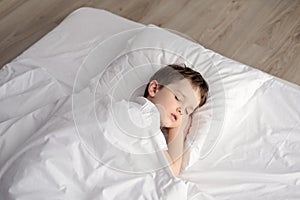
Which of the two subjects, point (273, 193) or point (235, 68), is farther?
point (235, 68)

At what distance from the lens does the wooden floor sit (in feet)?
6.52

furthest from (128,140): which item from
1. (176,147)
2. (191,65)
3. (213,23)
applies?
(213,23)

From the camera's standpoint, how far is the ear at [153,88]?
127 centimetres

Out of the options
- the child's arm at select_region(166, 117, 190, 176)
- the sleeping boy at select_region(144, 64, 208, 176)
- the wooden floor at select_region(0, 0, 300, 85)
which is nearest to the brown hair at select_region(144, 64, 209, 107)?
the sleeping boy at select_region(144, 64, 208, 176)

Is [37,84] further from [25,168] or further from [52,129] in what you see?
[25,168]

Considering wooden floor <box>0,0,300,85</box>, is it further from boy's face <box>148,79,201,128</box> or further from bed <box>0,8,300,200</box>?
boy's face <box>148,79,201,128</box>

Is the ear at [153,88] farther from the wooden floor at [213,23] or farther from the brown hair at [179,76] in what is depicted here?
the wooden floor at [213,23]

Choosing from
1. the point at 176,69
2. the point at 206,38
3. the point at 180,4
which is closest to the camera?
the point at 176,69

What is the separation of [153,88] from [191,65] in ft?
0.66

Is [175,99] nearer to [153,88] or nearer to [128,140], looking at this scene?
[153,88]

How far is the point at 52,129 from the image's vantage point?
118 centimetres

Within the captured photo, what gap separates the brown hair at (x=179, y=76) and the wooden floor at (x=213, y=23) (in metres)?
0.68

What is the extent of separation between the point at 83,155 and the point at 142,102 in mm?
213

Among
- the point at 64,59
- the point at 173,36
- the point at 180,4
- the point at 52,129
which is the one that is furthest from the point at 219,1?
the point at 52,129
